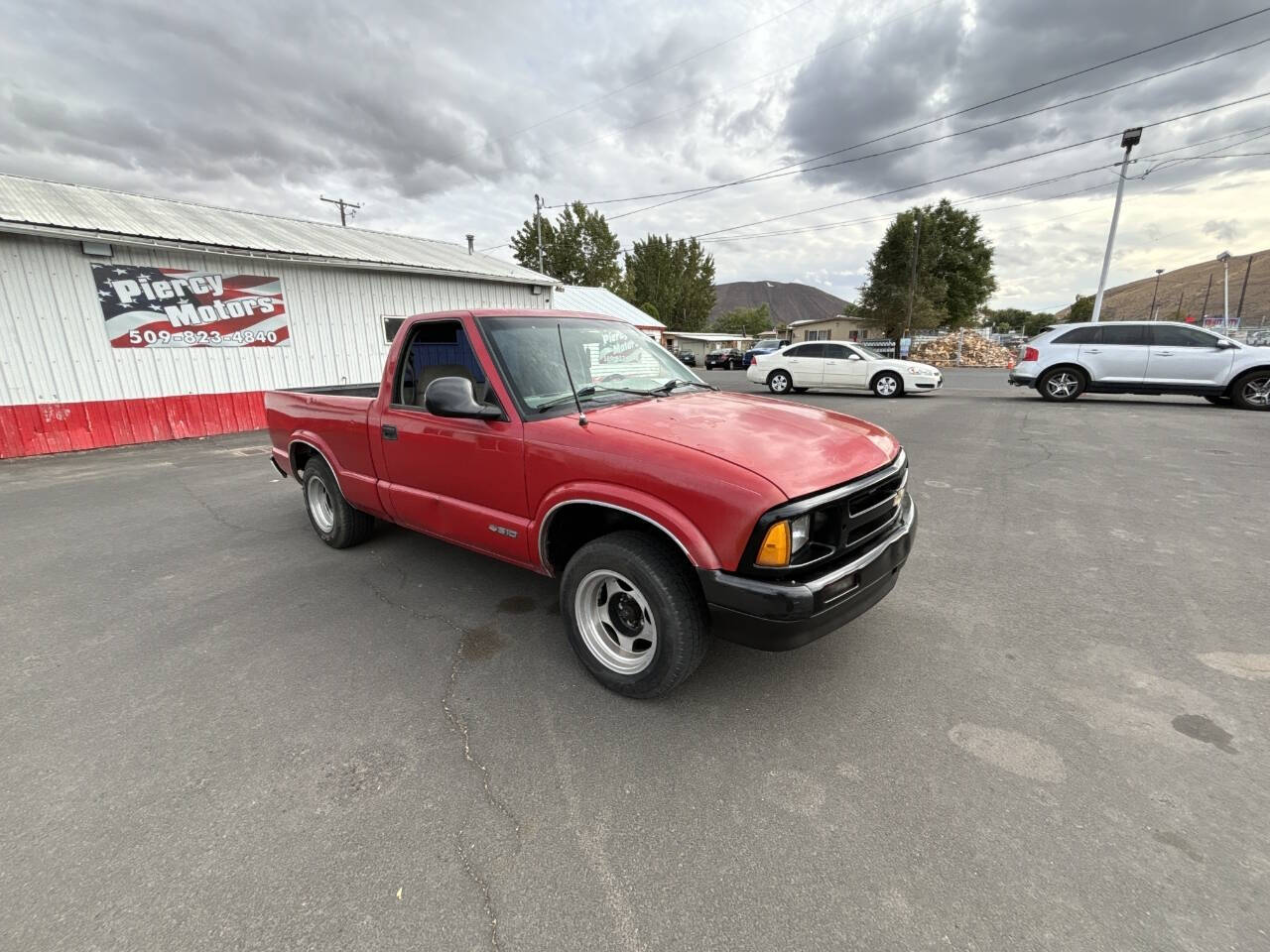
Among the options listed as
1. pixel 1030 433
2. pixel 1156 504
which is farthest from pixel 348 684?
pixel 1030 433

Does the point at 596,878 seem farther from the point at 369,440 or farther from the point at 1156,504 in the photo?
the point at 1156,504

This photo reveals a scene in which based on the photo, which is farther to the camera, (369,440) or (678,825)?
(369,440)

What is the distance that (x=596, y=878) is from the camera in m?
1.74

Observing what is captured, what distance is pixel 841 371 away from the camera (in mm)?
15594

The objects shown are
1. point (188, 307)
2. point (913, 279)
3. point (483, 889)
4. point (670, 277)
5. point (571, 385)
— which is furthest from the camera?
point (670, 277)

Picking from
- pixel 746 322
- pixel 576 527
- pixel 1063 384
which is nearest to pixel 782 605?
pixel 576 527

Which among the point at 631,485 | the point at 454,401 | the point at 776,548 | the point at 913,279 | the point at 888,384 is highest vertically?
the point at 913,279

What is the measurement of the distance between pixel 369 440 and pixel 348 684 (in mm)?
1740

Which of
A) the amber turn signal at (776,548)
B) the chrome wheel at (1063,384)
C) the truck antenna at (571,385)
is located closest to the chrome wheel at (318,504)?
the truck antenna at (571,385)

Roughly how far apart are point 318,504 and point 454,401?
284 centimetres

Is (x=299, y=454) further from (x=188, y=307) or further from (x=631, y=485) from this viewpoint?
(x=188, y=307)

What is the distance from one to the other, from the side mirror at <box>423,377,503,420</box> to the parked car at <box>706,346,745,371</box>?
35.8 m

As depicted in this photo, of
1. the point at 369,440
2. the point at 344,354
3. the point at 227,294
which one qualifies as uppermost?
the point at 227,294

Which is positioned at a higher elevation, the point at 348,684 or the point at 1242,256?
the point at 1242,256
